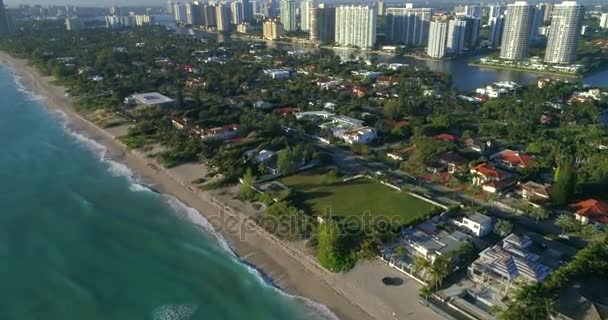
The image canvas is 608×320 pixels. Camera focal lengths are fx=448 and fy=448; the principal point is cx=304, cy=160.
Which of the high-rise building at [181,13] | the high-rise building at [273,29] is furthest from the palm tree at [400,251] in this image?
the high-rise building at [181,13]

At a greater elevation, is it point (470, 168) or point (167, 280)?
point (470, 168)

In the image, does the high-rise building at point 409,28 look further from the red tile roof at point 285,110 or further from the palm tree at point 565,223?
the palm tree at point 565,223

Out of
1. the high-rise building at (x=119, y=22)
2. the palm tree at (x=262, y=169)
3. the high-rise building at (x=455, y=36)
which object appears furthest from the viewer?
the high-rise building at (x=119, y=22)

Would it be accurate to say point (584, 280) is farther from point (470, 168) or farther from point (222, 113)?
point (222, 113)

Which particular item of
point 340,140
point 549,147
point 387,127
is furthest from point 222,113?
point 549,147

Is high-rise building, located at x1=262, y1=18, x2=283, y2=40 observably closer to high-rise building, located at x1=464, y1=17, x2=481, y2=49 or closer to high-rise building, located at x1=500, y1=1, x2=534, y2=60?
high-rise building, located at x1=464, y1=17, x2=481, y2=49
